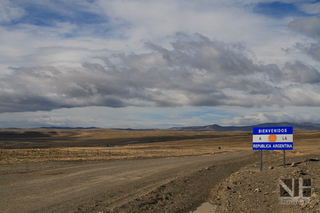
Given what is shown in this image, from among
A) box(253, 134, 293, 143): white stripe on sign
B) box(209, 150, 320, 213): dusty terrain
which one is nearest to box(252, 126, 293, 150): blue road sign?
box(253, 134, 293, 143): white stripe on sign

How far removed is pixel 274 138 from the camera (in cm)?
1916

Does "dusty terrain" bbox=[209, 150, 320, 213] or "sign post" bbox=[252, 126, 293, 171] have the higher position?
"sign post" bbox=[252, 126, 293, 171]

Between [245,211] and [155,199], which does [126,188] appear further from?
[245,211]

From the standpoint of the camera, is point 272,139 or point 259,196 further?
point 272,139

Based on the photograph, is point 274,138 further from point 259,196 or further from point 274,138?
point 259,196

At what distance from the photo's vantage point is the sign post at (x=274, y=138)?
1866cm

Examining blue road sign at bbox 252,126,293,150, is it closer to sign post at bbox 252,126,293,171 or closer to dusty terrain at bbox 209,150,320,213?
sign post at bbox 252,126,293,171

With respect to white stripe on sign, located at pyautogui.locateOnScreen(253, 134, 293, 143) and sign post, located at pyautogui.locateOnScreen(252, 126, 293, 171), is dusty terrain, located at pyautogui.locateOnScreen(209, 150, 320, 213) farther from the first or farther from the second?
white stripe on sign, located at pyautogui.locateOnScreen(253, 134, 293, 143)

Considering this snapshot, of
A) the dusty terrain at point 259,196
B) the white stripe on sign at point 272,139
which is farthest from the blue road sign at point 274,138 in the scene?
the dusty terrain at point 259,196

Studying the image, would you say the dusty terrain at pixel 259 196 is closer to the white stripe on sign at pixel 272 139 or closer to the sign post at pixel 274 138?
the sign post at pixel 274 138

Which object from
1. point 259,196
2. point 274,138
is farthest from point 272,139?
point 259,196

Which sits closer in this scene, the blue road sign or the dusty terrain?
the dusty terrain

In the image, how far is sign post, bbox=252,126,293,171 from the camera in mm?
18656

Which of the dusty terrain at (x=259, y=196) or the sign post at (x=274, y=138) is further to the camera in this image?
the sign post at (x=274, y=138)
